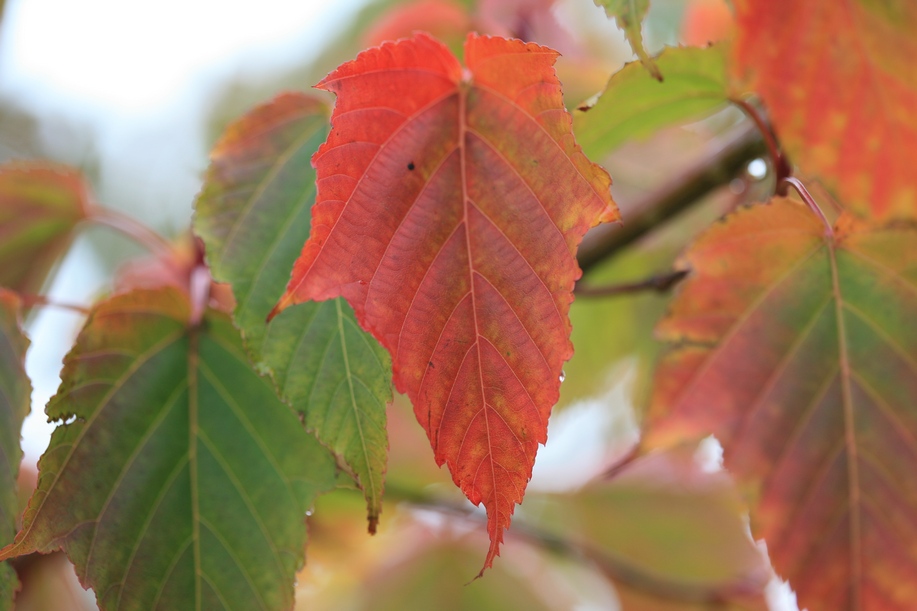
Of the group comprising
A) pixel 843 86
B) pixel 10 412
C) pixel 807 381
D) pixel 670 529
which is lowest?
pixel 670 529

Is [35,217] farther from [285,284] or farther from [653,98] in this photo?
[653,98]

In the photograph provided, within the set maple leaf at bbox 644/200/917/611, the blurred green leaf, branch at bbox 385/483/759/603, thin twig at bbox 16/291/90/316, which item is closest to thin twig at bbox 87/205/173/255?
thin twig at bbox 16/291/90/316

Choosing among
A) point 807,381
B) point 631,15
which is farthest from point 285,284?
point 807,381

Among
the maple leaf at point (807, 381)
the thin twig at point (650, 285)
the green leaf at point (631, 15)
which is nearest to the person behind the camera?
the green leaf at point (631, 15)

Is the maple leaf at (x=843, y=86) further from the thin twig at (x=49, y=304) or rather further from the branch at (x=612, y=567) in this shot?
the branch at (x=612, y=567)

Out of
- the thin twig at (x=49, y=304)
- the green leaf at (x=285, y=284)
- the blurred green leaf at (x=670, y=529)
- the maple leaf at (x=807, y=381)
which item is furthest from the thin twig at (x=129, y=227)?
the blurred green leaf at (x=670, y=529)

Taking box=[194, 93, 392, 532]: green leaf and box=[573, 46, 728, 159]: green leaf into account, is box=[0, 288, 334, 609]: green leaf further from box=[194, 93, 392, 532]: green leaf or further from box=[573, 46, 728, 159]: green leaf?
box=[573, 46, 728, 159]: green leaf
